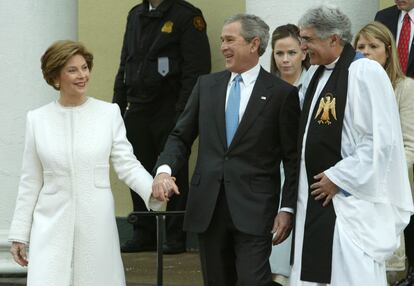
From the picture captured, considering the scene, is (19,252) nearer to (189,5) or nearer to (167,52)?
(167,52)

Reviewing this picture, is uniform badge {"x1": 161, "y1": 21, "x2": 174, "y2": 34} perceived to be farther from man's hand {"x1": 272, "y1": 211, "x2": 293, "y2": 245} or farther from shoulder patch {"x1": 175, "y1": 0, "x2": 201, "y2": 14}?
man's hand {"x1": 272, "y1": 211, "x2": 293, "y2": 245}

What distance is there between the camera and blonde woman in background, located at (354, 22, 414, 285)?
8477 millimetres

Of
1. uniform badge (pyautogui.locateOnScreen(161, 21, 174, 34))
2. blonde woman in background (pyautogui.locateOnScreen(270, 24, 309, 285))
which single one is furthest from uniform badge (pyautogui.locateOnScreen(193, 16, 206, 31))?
blonde woman in background (pyautogui.locateOnScreen(270, 24, 309, 285))

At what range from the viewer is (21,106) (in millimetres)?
9992

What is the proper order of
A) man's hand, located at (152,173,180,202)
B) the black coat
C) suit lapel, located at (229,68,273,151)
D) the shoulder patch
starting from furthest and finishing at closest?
the shoulder patch < the black coat < suit lapel, located at (229,68,273,151) < man's hand, located at (152,173,180,202)

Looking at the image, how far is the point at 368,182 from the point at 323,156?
289 millimetres

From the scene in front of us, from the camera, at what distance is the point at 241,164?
25.7 feet

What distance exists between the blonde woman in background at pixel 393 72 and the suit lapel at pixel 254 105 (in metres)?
0.83

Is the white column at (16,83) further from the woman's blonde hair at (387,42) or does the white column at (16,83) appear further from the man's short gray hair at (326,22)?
the man's short gray hair at (326,22)

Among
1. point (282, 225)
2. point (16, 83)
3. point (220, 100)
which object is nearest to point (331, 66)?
point (220, 100)

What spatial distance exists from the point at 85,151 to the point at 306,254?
1.36 meters

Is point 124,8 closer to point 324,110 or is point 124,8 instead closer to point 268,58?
point 268,58

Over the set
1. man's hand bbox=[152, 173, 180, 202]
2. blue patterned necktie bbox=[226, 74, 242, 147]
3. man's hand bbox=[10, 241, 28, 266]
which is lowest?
man's hand bbox=[10, 241, 28, 266]

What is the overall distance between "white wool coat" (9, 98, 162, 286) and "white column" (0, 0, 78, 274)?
6.67 feet
